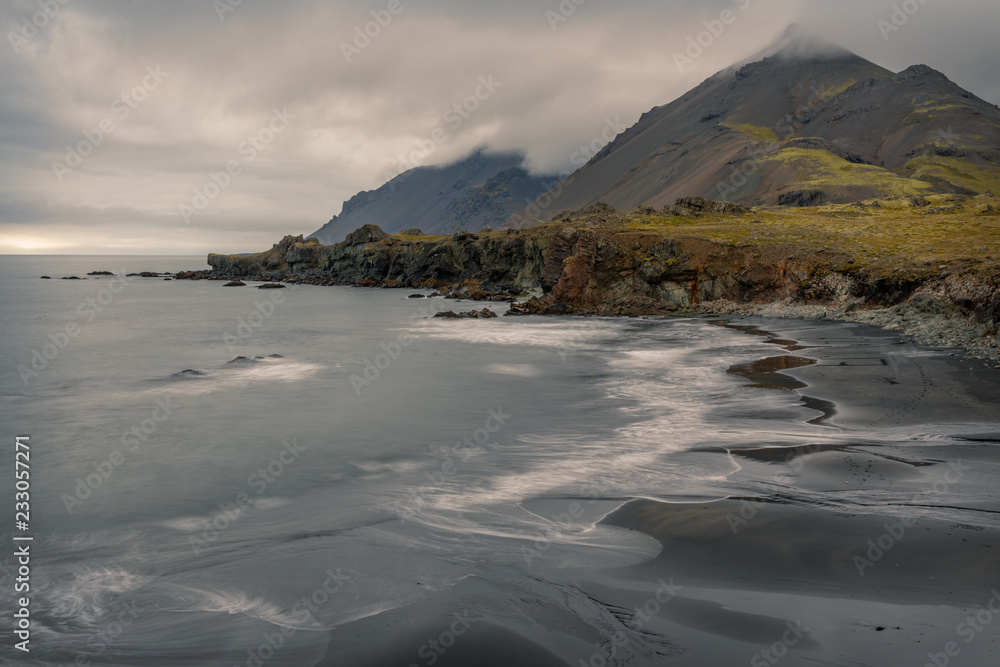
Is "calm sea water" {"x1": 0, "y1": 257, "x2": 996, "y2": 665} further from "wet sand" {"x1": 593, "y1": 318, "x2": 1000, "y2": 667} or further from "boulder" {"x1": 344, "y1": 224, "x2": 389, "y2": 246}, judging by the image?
"boulder" {"x1": 344, "y1": 224, "x2": 389, "y2": 246}

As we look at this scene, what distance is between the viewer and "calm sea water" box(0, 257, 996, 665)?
834 cm

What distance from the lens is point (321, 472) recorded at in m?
14.5

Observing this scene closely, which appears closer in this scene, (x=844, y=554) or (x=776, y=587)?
(x=776, y=587)

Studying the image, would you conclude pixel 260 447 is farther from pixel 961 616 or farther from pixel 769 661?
pixel 961 616

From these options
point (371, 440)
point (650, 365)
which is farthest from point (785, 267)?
point (371, 440)

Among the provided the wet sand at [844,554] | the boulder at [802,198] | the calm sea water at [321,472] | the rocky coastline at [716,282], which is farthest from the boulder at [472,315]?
the boulder at [802,198]

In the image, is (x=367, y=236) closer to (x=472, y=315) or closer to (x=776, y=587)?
(x=472, y=315)

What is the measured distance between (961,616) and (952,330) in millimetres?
27593

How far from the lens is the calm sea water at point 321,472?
8.34 metres

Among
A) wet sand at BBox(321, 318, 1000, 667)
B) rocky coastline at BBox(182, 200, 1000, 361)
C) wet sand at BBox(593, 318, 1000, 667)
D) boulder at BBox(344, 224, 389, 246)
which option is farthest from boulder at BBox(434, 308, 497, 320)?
boulder at BBox(344, 224, 389, 246)

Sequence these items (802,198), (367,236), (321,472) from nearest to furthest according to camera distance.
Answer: (321,472) < (367,236) < (802,198)

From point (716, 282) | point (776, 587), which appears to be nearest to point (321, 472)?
point (776, 587)

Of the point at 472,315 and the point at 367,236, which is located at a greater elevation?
the point at 367,236

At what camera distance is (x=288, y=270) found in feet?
483
